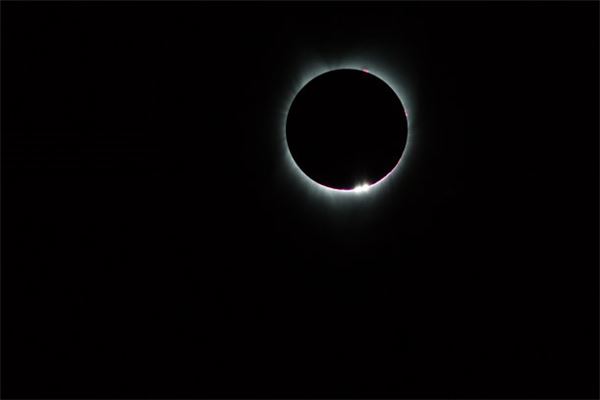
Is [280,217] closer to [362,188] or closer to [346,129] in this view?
[362,188]

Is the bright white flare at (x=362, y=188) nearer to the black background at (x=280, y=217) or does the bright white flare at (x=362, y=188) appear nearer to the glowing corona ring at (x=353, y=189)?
the glowing corona ring at (x=353, y=189)

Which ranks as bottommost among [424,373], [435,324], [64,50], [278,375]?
[278,375]

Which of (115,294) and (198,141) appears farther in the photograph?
(115,294)

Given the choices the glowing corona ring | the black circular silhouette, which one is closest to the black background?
the glowing corona ring

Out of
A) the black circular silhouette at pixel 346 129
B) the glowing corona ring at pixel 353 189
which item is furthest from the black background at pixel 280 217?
the black circular silhouette at pixel 346 129

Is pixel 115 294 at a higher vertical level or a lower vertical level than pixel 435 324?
lower

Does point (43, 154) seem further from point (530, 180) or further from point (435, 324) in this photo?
point (530, 180)

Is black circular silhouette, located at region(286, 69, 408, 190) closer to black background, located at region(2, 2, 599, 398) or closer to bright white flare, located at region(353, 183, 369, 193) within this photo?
bright white flare, located at region(353, 183, 369, 193)

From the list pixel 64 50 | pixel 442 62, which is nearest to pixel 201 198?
pixel 64 50
